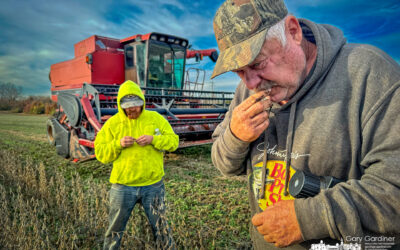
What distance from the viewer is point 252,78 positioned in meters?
1.19

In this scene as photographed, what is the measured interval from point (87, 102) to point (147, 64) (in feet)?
12.0

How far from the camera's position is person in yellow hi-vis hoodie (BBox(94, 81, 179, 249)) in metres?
2.45

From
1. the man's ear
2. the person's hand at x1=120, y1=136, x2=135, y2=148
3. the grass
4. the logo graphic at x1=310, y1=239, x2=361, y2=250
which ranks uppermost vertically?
the man's ear

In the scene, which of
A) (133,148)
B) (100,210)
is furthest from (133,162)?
(100,210)

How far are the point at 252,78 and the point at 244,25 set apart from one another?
9.6 inches

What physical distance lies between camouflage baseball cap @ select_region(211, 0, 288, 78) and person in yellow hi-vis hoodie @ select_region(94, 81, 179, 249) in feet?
5.50

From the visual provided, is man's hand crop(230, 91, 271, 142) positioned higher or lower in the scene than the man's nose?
lower

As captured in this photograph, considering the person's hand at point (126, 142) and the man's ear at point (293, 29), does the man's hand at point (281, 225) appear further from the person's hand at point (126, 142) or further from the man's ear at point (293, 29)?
the person's hand at point (126, 142)

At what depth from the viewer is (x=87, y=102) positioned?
5.73m

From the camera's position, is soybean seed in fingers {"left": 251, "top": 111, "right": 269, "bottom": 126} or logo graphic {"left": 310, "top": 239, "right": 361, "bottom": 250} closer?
logo graphic {"left": 310, "top": 239, "right": 361, "bottom": 250}

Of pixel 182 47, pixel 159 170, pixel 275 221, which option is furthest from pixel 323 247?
pixel 182 47

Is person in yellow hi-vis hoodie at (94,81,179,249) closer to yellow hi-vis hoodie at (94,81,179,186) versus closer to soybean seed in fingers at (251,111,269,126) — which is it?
yellow hi-vis hoodie at (94,81,179,186)

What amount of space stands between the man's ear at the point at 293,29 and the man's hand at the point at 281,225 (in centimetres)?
74

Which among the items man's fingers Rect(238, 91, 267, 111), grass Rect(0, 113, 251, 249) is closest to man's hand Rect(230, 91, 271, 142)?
man's fingers Rect(238, 91, 267, 111)
